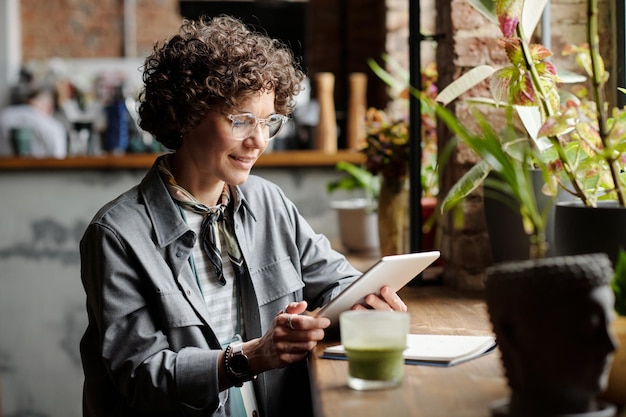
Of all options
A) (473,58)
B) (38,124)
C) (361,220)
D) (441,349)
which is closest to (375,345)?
(441,349)

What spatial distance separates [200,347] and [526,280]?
845mm

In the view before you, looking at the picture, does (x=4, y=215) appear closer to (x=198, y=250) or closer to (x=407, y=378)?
(x=198, y=250)

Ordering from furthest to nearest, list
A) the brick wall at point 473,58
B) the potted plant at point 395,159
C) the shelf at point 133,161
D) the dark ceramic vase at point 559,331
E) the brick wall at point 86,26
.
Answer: the brick wall at point 86,26 < the shelf at point 133,161 < the potted plant at point 395,159 < the brick wall at point 473,58 < the dark ceramic vase at point 559,331

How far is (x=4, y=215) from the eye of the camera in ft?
12.4

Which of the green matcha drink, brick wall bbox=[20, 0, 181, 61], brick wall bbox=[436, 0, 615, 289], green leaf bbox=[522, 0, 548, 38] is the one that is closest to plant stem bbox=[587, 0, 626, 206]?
green leaf bbox=[522, 0, 548, 38]

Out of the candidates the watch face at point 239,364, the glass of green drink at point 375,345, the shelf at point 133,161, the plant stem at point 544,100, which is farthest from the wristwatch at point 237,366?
the shelf at point 133,161

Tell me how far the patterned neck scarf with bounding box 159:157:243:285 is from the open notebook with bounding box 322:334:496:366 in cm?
39

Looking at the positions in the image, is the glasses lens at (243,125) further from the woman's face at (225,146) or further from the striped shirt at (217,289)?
the striped shirt at (217,289)

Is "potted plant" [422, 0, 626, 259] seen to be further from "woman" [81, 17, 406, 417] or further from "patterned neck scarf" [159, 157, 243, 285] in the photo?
"patterned neck scarf" [159, 157, 243, 285]

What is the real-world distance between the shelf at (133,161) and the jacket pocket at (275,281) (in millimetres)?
1831

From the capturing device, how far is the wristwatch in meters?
1.57

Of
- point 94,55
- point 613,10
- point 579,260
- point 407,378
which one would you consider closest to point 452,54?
point 613,10

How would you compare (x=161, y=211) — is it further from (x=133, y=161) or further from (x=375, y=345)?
(x=133, y=161)

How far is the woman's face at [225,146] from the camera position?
5.89 feet
